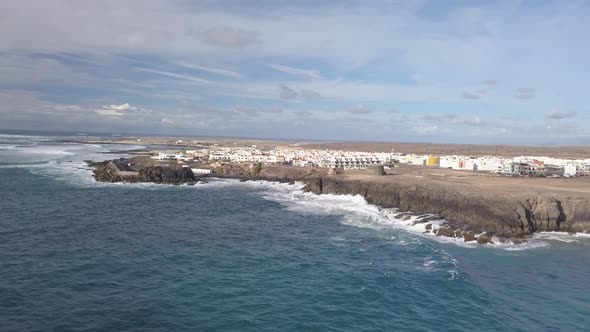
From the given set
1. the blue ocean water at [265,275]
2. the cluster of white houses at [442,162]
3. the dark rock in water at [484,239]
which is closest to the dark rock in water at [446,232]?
the blue ocean water at [265,275]

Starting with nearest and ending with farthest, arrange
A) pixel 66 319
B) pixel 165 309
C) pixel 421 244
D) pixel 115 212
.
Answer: pixel 66 319
pixel 165 309
pixel 421 244
pixel 115 212

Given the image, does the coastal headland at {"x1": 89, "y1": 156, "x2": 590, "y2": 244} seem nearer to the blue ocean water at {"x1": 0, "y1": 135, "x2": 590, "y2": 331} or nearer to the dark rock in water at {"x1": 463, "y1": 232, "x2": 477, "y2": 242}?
the dark rock in water at {"x1": 463, "y1": 232, "x2": 477, "y2": 242}

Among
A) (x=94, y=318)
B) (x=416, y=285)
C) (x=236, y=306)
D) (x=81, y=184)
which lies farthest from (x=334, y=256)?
(x=81, y=184)

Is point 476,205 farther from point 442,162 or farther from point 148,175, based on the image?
point 442,162

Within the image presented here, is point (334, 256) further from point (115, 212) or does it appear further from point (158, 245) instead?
point (115, 212)

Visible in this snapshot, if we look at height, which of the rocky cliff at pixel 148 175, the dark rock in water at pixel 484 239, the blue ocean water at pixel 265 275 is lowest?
the blue ocean water at pixel 265 275

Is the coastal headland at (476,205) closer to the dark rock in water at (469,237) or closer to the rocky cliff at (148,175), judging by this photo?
the dark rock in water at (469,237)

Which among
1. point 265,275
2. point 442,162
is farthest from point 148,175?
point 442,162
